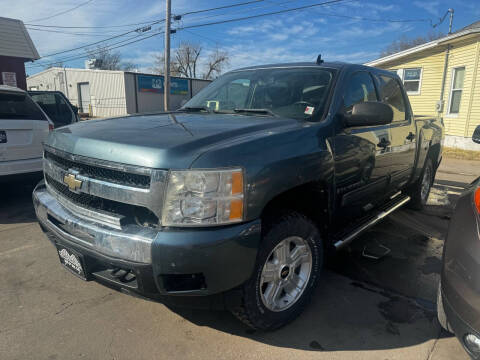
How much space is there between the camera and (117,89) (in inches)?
1246

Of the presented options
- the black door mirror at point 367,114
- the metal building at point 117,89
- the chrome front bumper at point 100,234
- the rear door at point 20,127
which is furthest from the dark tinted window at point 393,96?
the metal building at point 117,89

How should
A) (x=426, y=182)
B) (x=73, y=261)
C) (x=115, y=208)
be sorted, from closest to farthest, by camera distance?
1. (x=115, y=208)
2. (x=73, y=261)
3. (x=426, y=182)

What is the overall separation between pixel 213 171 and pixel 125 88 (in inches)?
1257

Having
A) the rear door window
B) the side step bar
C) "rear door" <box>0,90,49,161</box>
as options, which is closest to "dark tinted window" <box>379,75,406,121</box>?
the side step bar

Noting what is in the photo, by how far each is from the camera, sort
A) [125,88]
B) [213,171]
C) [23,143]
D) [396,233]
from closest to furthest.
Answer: [213,171]
[396,233]
[23,143]
[125,88]

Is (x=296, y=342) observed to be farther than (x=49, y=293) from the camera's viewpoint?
No

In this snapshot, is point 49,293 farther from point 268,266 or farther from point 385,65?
point 385,65

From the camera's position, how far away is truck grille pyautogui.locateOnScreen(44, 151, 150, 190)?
6.20 feet

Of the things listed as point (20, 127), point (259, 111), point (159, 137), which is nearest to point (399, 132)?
point (259, 111)

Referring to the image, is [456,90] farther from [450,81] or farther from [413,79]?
[413,79]

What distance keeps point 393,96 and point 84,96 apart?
126 ft

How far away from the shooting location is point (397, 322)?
2531 millimetres

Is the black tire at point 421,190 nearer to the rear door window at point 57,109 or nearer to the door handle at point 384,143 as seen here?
the door handle at point 384,143

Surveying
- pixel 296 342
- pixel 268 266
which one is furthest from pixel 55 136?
pixel 296 342
